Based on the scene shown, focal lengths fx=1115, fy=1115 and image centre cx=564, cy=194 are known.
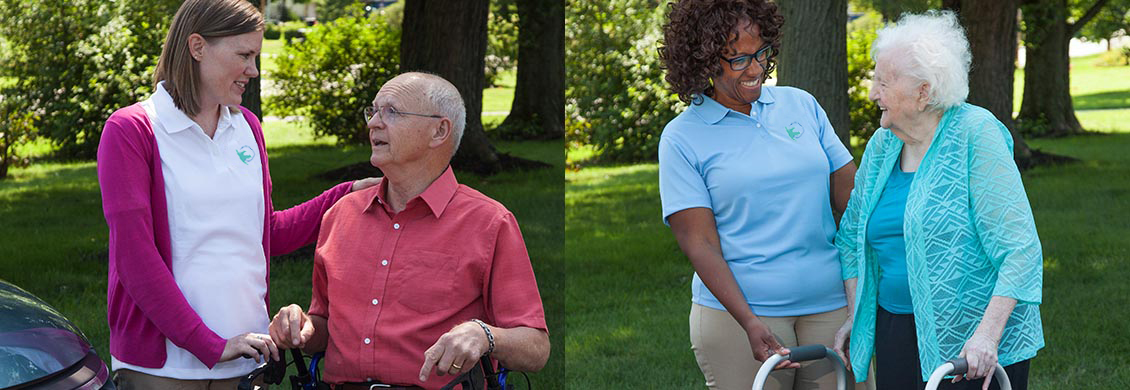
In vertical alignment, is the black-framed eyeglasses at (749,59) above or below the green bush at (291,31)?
above

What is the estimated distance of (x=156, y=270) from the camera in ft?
9.05

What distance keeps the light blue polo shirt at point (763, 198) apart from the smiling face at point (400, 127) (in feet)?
2.42

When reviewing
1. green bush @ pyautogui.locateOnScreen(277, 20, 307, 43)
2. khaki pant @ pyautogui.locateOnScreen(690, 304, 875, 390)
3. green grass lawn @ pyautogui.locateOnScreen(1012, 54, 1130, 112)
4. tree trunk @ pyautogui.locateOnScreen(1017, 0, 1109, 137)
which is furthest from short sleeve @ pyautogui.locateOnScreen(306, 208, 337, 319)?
green grass lawn @ pyautogui.locateOnScreen(1012, 54, 1130, 112)

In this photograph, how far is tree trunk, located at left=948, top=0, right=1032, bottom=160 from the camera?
561 inches

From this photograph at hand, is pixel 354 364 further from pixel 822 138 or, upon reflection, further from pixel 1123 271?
pixel 1123 271

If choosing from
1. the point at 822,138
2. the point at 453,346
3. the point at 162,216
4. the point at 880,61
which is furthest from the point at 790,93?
the point at 162,216

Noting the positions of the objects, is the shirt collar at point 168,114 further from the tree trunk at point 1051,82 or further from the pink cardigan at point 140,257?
the tree trunk at point 1051,82

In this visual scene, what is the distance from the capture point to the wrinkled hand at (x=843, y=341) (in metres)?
3.25

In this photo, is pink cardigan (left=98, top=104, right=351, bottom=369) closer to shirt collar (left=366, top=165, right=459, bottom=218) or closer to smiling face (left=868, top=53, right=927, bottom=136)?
shirt collar (left=366, top=165, right=459, bottom=218)

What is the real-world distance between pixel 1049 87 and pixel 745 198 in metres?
18.7

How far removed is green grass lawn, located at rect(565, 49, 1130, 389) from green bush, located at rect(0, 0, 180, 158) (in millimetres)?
6463

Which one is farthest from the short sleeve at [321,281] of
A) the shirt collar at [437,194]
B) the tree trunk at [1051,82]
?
the tree trunk at [1051,82]

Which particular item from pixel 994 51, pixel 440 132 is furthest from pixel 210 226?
pixel 994 51

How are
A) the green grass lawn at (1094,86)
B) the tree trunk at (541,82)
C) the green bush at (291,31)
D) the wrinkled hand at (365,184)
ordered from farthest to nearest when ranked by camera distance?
the green grass lawn at (1094,86) → the green bush at (291,31) → the tree trunk at (541,82) → the wrinkled hand at (365,184)
